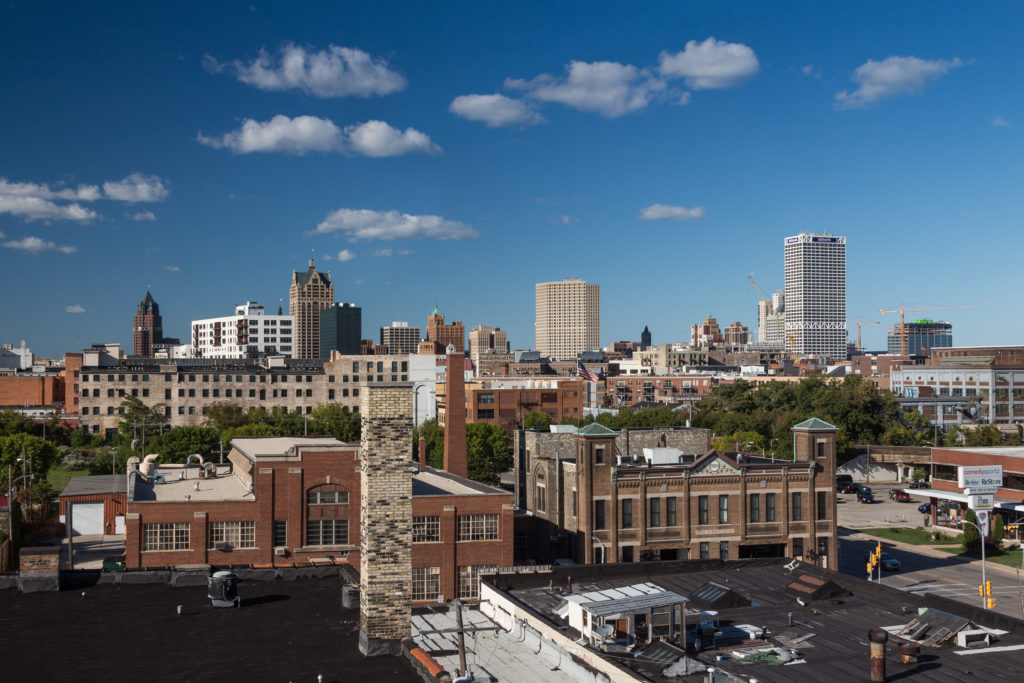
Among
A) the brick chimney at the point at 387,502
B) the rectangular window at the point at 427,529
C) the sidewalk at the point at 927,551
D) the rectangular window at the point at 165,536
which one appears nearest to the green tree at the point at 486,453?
the sidewalk at the point at 927,551

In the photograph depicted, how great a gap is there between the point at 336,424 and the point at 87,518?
52762 millimetres

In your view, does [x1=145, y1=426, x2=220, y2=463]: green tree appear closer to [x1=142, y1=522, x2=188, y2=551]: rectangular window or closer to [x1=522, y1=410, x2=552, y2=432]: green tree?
[x1=522, y1=410, x2=552, y2=432]: green tree

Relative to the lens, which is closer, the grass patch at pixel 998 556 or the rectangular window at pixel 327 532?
the rectangular window at pixel 327 532

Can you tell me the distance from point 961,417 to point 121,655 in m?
144

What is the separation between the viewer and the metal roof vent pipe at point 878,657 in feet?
84.1

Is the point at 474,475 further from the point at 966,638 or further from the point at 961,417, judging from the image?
the point at 961,417

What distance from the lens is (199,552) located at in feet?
154

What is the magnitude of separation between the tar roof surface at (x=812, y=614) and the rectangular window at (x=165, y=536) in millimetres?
17546

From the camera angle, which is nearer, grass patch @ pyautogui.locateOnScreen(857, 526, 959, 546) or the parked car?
the parked car

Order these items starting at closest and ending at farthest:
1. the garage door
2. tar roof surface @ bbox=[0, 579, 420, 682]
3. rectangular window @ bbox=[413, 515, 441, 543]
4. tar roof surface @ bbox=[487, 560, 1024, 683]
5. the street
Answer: tar roof surface @ bbox=[0, 579, 420, 682] < tar roof surface @ bbox=[487, 560, 1024, 683] < rectangular window @ bbox=[413, 515, 441, 543] < the street < the garage door

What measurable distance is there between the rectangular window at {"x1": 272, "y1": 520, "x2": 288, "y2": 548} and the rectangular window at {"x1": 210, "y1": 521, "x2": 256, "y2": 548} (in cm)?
108

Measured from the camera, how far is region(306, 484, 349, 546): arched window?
49438 mm

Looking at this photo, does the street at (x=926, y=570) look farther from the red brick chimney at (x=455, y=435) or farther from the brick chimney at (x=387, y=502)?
the brick chimney at (x=387, y=502)

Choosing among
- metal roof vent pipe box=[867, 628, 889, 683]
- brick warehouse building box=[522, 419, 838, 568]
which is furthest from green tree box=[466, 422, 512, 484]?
metal roof vent pipe box=[867, 628, 889, 683]
